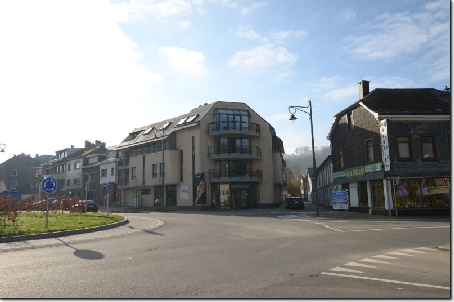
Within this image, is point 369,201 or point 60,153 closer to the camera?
point 369,201

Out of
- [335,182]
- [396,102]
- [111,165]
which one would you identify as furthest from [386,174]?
→ [111,165]

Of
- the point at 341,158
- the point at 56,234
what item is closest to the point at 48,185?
the point at 56,234

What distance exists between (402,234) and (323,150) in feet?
339

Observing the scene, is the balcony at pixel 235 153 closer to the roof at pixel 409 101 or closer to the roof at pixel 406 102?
the roof at pixel 406 102

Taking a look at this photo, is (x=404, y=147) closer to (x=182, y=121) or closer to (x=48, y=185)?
(x=48, y=185)

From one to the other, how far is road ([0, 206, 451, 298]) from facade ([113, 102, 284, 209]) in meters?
29.9

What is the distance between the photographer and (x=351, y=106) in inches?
1240

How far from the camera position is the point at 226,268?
796cm

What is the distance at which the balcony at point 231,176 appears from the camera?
42519 millimetres

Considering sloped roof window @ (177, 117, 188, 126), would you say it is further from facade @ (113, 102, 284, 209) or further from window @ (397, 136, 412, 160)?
window @ (397, 136, 412, 160)

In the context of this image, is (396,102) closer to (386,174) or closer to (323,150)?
(386,174)

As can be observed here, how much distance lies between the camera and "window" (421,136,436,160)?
1055 inches

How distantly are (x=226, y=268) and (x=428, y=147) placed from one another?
24.4 meters

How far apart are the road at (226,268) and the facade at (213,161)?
1178 inches
